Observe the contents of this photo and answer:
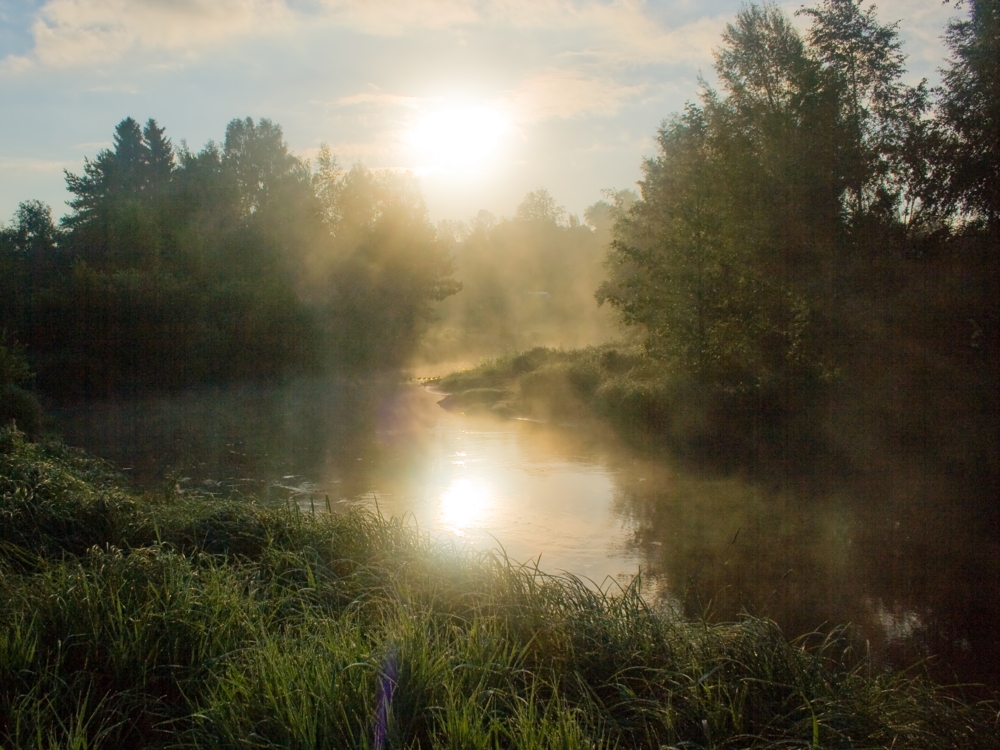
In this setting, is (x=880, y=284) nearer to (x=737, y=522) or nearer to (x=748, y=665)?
(x=737, y=522)

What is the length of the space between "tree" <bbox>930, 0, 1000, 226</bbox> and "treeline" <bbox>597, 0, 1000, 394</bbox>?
2 centimetres

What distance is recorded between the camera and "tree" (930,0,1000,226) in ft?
38.2

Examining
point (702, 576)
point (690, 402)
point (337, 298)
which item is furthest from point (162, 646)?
point (337, 298)

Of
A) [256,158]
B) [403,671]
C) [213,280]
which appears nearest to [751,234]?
[403,671]

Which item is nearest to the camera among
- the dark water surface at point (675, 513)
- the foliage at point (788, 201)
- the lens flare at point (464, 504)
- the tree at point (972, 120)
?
the dark water surface at point (675, 513)

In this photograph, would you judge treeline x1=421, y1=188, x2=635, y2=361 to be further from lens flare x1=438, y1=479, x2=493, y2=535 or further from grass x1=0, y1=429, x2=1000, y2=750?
grass x1=0, y1=429, x2=1000, y2=750

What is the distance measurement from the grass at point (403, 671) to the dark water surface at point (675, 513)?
51.6 inches

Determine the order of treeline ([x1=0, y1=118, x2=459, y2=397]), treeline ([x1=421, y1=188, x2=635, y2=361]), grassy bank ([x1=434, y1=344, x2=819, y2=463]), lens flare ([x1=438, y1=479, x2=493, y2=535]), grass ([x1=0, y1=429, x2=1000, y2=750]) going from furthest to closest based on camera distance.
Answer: treeline ([x1=421, y1=188, x2=635, y2=361]) < treeline ([x1=0, y1=118, x2=459, y2=397]) < grassy bank ([x1=434, y1=344, x2=819, y2=463]) < lens flare ([x1=438, y1=479, x2=493, y2=535]) < grass ([x1=0, y1=429, x2=1000, y2=750])

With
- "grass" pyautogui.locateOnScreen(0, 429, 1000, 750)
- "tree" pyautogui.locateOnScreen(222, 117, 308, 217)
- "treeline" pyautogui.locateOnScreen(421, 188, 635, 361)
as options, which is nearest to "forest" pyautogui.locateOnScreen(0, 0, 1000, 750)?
"grass" pyautogui.locateOnScreen(0, 429, 1000, 750)

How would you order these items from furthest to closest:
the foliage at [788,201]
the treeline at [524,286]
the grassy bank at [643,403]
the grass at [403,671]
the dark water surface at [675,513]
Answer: the treeline at [524,286] → the grassy bank at [643,403] → the foliage at [788,201] → the dark water surface at [675,513] → the grass at [403,671]

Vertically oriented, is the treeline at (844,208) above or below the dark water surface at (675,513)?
above

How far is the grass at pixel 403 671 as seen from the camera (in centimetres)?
360

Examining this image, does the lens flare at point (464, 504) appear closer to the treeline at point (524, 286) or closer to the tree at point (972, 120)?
the tree at point (972, 120)

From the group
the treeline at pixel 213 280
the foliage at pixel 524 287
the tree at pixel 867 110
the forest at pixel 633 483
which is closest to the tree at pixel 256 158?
the treeline at pixel 213 280
